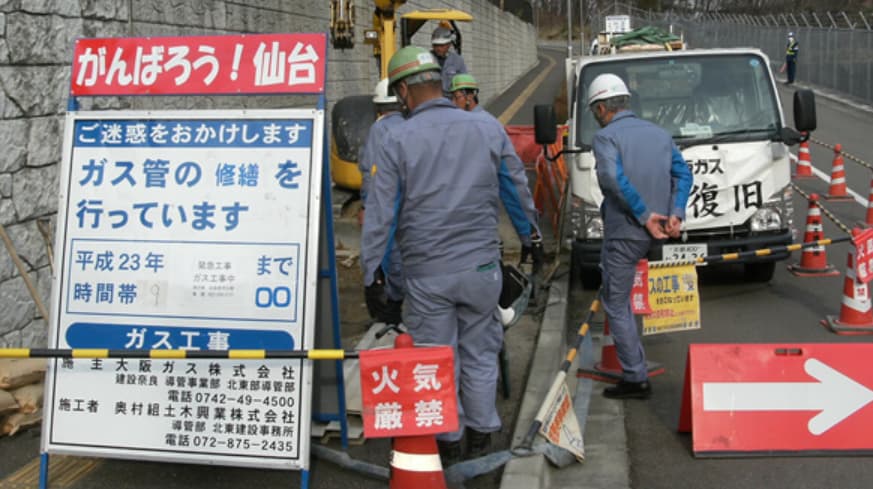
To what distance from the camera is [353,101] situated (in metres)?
12.3

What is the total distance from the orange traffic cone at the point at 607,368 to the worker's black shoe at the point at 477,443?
6.37ft

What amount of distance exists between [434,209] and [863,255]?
430cm

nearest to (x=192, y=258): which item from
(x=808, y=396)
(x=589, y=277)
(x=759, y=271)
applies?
(x=808, y=396)

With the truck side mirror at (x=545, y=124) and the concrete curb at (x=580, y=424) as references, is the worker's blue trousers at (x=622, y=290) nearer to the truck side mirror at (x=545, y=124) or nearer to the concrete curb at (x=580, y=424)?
the concrete curb at (x=580, y=424)

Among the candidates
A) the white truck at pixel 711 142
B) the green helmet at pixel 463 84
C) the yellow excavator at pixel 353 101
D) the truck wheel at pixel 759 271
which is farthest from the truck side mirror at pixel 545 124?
the yellow excavator at pixel 353 101

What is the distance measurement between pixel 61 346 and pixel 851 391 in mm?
3939

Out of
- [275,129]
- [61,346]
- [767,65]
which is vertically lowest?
[61,346]

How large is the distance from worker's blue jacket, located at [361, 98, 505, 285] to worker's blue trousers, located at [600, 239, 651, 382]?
171 centimetres

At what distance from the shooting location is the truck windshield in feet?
31.0

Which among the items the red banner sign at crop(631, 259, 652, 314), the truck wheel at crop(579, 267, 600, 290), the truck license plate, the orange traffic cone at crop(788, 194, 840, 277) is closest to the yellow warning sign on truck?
the red banner sign at crop(631, 259, 652, 314)

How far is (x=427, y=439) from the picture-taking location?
4.29 meters

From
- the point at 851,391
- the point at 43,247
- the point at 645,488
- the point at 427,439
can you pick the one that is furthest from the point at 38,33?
the point at 851,391

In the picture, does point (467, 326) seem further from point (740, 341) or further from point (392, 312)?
point (740, 341)

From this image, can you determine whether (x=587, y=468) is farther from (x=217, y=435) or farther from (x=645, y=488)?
(x=217, y=435)
